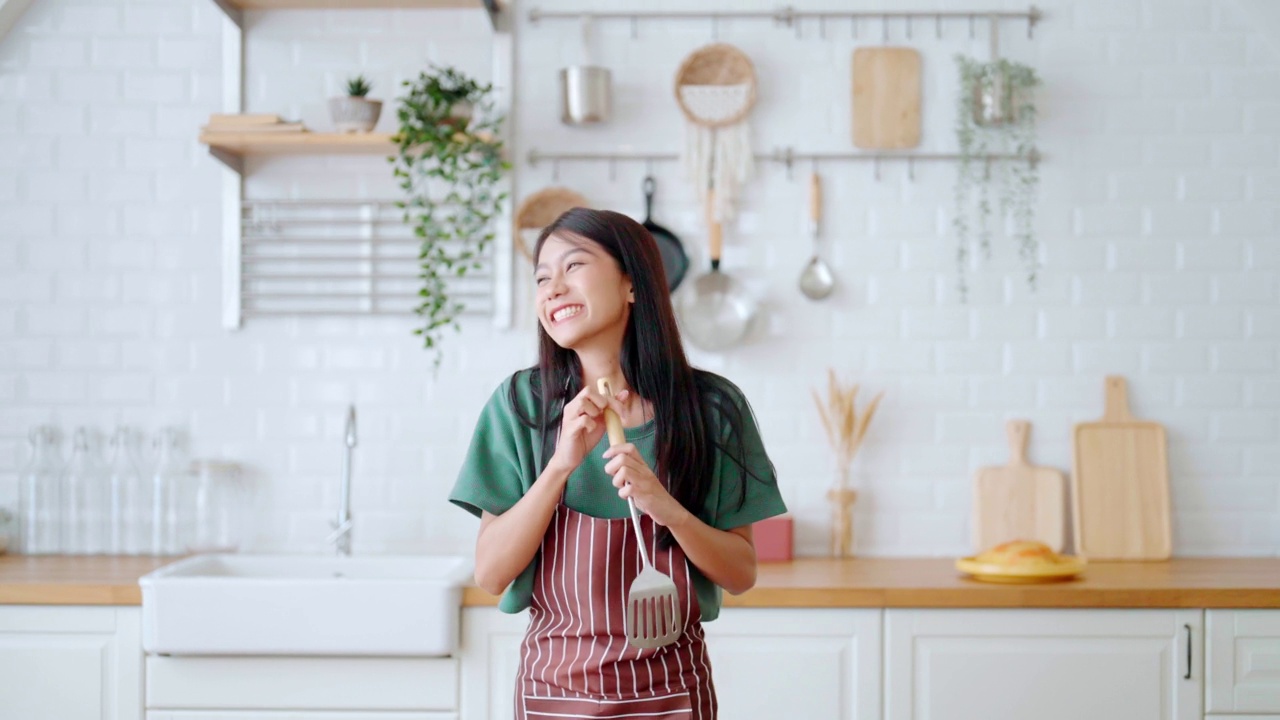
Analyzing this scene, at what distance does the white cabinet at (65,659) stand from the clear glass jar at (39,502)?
516 millimetres

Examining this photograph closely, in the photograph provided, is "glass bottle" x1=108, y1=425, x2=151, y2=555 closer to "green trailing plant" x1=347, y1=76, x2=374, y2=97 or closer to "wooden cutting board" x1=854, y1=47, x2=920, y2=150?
"green trailing plant" x1=347, y1=76, x2=374, y2=97

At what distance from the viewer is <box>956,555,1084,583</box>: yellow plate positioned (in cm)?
263

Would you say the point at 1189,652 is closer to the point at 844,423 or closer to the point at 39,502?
the point at 844,423

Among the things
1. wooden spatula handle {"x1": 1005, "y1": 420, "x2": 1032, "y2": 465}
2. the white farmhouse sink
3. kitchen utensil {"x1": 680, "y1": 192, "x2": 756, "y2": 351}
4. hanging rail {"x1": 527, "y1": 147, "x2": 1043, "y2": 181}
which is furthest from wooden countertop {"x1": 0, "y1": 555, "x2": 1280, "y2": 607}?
hanging rail {"x1": 527, "y1": 147, "x2": 1043, "y2": 181}

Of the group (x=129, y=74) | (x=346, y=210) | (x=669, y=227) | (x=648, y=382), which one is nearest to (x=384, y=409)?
(x=346, y=210)

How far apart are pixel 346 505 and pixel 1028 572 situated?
5.23ft

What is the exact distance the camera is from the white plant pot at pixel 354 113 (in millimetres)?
2963

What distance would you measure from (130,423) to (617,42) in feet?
5.21

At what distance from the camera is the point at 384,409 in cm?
316

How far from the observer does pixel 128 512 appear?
311cm

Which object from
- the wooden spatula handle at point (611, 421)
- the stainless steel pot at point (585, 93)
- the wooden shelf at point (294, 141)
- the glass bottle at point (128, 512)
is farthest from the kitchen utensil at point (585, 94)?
the wooden spatula handle at point (611, 421)

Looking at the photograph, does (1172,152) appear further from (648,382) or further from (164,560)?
(164,560)

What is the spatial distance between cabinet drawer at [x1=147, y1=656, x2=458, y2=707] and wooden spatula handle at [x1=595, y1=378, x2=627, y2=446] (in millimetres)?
1314

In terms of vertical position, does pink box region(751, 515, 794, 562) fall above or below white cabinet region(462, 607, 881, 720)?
above
